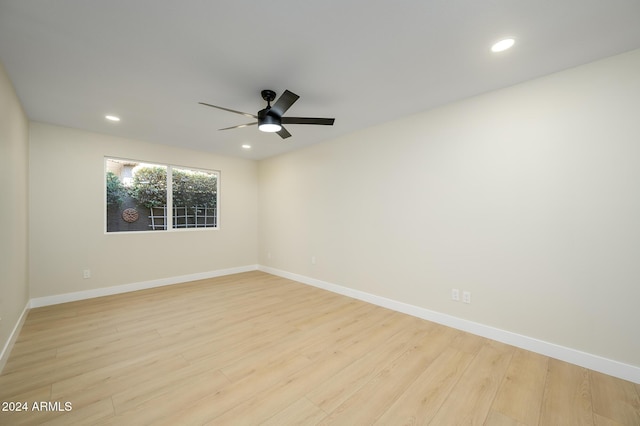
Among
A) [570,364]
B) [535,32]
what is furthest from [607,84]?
[570,364]

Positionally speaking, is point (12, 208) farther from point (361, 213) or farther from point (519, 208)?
point (519, 208)

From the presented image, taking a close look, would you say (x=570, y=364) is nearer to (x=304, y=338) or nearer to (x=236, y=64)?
(x=304, y=338)

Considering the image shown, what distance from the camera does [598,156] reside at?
2152mm

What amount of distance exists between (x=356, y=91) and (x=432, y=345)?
8.92 ft

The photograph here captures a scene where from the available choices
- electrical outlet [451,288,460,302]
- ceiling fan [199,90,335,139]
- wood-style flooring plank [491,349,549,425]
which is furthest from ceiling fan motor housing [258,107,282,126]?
wood-style flooring plank [491,349,549,425]

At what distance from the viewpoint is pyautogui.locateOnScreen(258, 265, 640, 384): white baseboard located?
204 cm

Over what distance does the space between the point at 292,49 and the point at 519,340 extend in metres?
3.40

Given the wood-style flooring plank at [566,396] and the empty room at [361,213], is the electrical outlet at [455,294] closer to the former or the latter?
the empty room at [361,213]

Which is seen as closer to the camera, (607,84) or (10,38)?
(10,38)

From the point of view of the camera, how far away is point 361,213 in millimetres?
3902

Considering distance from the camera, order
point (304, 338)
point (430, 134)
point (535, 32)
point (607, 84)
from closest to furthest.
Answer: point (535, 32) → point (607, 84) → point (304, 338) → point (430, 134)

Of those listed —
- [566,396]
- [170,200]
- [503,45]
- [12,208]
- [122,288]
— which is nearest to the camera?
[566,396]

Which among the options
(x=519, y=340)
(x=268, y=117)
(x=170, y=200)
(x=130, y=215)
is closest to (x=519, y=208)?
(x=519, y=340)

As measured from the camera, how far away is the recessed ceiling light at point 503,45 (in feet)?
6.27
